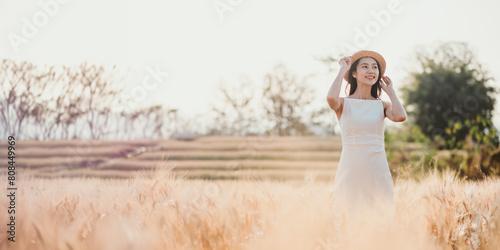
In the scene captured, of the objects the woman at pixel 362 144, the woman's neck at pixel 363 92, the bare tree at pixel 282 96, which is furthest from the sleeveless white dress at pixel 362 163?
the bare tree at pixel 282 96

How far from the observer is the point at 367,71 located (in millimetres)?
2912

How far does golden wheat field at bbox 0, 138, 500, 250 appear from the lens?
1.64 metres

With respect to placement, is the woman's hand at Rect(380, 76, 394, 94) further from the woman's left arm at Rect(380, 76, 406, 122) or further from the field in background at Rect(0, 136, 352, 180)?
the field in background at Rect(0, 136, 352, 180)

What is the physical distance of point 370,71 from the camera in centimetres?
291

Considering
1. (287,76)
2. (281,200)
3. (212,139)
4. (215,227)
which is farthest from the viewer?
(287,76)

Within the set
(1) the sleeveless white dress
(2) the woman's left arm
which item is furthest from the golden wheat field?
(2) the woman's left arm

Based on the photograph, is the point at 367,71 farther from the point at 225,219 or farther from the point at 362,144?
the point at 225,219

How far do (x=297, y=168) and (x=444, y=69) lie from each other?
15426 mm

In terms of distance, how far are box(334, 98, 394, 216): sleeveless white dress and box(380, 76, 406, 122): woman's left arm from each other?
11cm

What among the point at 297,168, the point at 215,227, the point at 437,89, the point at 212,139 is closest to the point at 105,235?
the point at 215,227

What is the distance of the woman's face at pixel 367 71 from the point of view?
2.92 meters

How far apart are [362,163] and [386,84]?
63cm

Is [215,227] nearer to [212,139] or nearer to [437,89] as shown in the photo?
[212,139]

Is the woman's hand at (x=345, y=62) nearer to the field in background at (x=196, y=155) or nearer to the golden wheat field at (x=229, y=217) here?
the golden wheat field at (x=229, y=217)
